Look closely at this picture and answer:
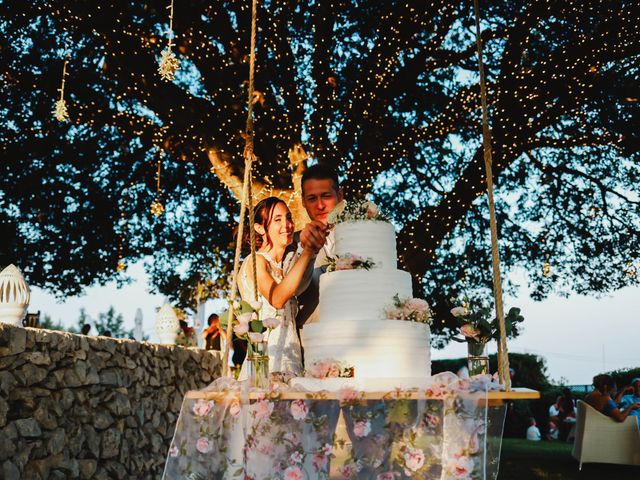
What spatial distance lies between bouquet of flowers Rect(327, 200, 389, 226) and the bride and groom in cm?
10

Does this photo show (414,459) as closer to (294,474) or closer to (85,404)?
(294,474)

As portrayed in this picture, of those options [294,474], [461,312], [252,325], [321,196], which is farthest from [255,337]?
[321,196]

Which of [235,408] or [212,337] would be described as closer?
[235,408]

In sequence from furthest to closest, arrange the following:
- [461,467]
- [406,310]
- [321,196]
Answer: [321,196]
[406,310]
[461,467]

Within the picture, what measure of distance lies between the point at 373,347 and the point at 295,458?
2.06ft

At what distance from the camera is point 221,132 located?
889cm

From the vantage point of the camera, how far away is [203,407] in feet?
9.93

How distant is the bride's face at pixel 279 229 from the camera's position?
374cm

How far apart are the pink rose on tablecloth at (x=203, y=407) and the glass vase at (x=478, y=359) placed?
4.32 feet

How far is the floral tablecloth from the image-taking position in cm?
272

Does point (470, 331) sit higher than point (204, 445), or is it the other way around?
point (470, 331)

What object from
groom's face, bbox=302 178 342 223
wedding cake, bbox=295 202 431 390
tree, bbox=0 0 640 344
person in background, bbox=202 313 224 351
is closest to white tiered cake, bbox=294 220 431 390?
wedding cake, bbox=295 202 431 390

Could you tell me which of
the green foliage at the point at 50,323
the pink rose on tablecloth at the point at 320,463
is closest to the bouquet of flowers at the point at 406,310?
the pink rose on tablecloth at the point at 320,463

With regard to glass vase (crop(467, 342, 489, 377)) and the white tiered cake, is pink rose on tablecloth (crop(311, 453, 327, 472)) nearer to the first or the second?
the white tiered cake
